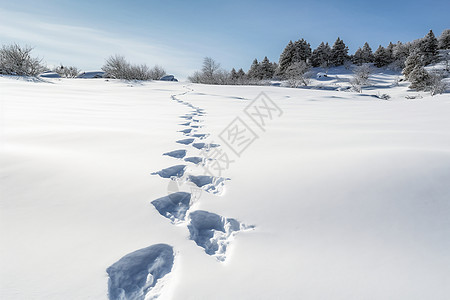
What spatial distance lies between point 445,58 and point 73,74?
37.8 m

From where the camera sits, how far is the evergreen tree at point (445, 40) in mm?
25547

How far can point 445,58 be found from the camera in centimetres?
2100

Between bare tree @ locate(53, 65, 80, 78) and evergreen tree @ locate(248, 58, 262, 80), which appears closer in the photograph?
bare tree @ locate(53, 65, 80, 78)

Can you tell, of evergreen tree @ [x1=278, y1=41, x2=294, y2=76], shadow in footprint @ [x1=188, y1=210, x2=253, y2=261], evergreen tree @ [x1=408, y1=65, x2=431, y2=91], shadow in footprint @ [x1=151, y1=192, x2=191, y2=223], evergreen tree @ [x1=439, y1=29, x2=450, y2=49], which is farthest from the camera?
evergreen tree @ [x1=278, y1=41, x2=294, y2=76]

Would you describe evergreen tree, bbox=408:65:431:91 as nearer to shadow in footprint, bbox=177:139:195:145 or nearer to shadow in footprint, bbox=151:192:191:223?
shadow in footprint, bbox=177:139:195:145

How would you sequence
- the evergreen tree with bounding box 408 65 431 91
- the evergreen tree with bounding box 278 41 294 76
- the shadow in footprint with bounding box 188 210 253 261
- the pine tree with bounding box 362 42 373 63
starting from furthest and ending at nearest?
the pine tree with bounding box 362 42 373 63, the evergreen tree with bounding box 278 41 294 76, the evergreen tree with bounding box 408 65 431 91, the shadow in footprint with bounding box 188 210 253 261

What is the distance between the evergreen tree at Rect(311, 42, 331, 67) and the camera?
1093 inches

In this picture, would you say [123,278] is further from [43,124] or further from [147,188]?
[43,124]

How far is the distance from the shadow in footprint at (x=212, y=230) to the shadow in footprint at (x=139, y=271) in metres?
0.15

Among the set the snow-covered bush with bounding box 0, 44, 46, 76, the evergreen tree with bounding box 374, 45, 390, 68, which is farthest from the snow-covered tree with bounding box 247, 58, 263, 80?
the snow-covered bush with bounding box 0, 44, 46, 76

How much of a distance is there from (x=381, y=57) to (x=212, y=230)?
35116 millimetres

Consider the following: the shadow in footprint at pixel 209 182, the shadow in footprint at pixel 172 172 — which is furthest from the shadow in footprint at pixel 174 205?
the shadow in footprint at pixel 172 172

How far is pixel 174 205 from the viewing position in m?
1.14

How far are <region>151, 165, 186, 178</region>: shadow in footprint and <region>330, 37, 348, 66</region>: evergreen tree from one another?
33170 millimetres
